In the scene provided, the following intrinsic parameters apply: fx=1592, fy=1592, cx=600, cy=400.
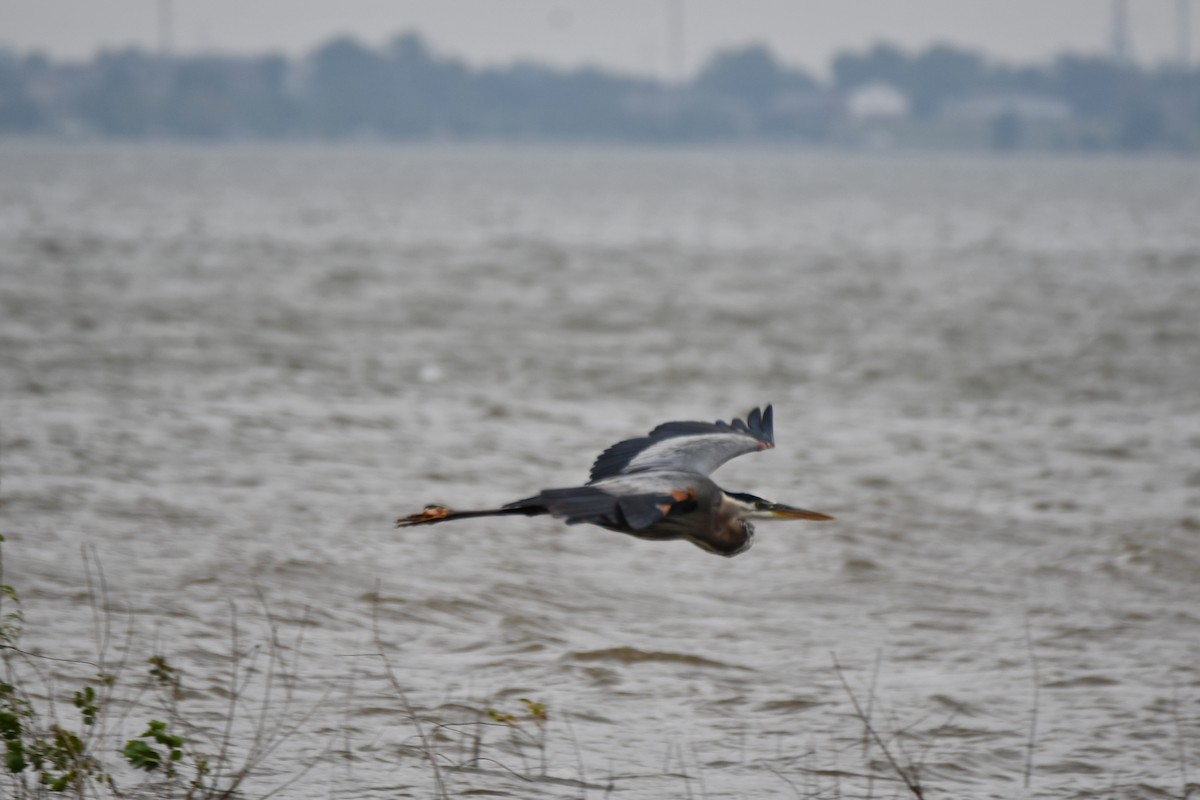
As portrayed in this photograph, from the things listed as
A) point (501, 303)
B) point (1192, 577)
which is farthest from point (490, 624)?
point (501, 303)

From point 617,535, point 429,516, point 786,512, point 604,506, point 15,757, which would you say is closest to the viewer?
point 604,506

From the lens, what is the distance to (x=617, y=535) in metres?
12.3

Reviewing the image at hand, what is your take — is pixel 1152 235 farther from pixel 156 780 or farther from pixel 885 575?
pixel 156 780

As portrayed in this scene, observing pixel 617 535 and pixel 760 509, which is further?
pixel 617 535

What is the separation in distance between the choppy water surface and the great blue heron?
129cm

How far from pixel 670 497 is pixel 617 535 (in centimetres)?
656

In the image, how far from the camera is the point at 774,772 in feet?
23.8

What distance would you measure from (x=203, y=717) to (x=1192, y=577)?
718 cm

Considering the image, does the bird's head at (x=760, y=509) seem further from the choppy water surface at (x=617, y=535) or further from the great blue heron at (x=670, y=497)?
the choppy water surface at (x=617, y=535)

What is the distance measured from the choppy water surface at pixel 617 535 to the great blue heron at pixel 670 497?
1.29 meters

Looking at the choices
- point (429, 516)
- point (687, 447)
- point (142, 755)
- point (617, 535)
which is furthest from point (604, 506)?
point (617, 535)

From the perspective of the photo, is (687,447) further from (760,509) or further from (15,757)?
(15,757)

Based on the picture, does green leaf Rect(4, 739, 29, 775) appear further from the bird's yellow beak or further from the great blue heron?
the bird's yellow beak

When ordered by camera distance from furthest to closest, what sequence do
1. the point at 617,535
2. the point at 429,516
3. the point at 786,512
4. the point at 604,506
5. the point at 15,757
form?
the point at 617,535
the point at 786,512
the point at 429,516
the point at 15,757
the point at 604,506
